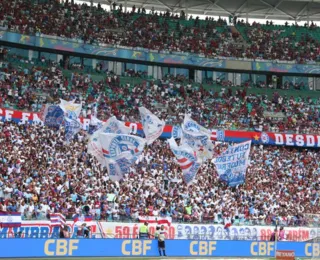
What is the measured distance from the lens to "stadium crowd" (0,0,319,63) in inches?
2060

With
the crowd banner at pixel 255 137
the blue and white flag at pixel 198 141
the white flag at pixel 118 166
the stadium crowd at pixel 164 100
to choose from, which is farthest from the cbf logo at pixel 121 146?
the crowd banner at pixel 255 137

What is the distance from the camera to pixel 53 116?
38281 millimetres

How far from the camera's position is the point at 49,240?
89.7 feet

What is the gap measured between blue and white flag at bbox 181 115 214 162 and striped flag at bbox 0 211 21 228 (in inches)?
416

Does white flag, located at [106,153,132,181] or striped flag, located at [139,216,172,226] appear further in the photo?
striped flag, located at [139,216,172,226]

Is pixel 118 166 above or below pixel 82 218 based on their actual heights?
above

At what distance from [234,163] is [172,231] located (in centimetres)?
513

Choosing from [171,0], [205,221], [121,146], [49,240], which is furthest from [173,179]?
[171,0]

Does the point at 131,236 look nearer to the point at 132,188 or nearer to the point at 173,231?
the point at 173,231

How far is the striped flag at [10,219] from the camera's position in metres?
27.8

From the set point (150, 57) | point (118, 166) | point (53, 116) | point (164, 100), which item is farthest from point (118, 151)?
point (150, 57)

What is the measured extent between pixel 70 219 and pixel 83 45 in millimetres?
24886

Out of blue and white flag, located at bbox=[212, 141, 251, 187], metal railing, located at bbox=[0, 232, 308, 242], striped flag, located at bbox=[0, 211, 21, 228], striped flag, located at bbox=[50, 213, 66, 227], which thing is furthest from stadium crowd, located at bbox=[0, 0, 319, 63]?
metal railing, located at bbox=[0, 232, 308, 242]

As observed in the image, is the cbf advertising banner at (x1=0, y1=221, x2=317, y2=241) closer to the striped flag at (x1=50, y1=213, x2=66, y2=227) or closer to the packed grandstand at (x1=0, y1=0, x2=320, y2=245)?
the striped flag at (x1=50, y1=213, x2=66, y2=227)
